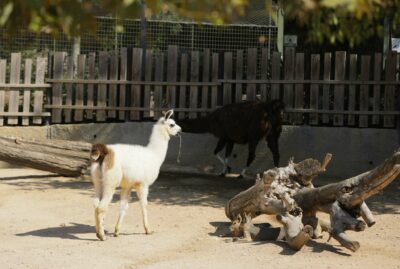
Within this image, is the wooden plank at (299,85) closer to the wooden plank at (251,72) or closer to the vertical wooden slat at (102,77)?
the wooden plank at (251,72)

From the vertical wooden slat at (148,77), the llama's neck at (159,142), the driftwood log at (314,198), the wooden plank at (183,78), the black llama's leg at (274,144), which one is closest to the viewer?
the driftwood log at (314,198)

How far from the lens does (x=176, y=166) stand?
1323 centimetres

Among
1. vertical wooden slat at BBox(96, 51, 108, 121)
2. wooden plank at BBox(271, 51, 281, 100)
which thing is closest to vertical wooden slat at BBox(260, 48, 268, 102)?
wooden plank at BBox(271, 51, 281, 100)

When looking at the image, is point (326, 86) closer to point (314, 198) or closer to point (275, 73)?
point (275, 73)

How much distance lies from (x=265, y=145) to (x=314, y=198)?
5.46m

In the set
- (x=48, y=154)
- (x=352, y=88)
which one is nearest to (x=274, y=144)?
(x=352, y=88)

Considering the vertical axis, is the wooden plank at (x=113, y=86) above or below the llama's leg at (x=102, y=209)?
above

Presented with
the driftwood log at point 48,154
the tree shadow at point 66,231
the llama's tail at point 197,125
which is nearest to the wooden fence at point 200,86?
the llama's tail at point 197,125

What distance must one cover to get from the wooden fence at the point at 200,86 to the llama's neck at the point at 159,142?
4916mm

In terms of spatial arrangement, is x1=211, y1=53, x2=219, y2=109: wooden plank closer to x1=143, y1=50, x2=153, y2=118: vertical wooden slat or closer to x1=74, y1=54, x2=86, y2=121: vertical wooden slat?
x1=143, y1=50, x2=153, y2=118: vertical wooden slat

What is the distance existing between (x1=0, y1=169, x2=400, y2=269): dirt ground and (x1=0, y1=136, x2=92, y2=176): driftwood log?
0.29 meters

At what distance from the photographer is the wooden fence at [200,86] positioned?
1273 centimetres

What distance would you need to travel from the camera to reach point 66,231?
325 inches

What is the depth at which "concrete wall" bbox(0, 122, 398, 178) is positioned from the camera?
12.7 m
